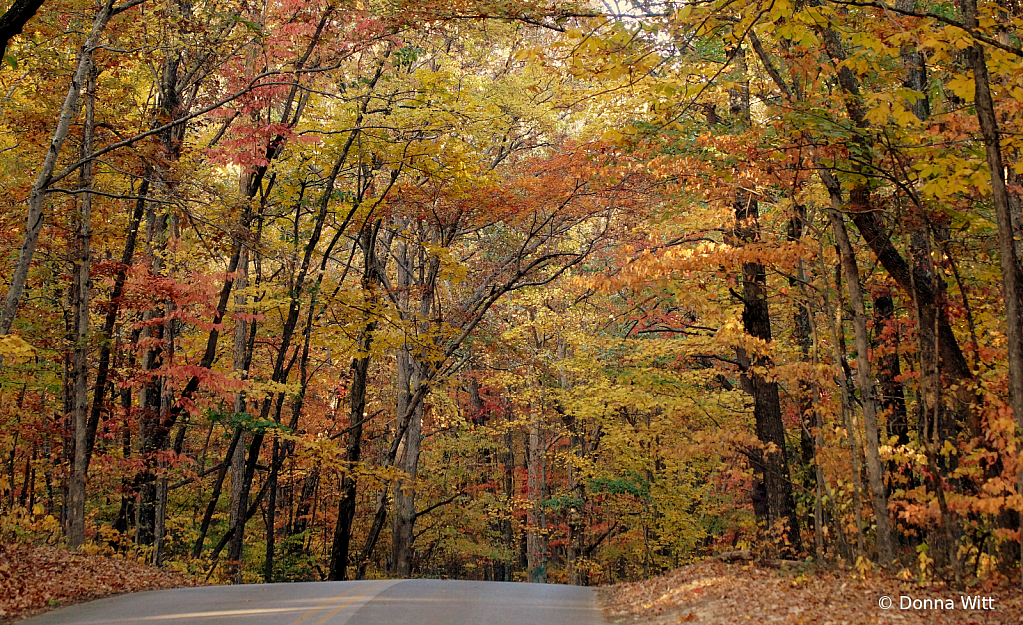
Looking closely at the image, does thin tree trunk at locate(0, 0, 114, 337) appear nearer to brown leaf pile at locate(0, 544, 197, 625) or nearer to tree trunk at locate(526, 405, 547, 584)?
brown leaf pile at locate(0, 544, 197, 625)

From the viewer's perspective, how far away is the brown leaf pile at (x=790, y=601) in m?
6.99

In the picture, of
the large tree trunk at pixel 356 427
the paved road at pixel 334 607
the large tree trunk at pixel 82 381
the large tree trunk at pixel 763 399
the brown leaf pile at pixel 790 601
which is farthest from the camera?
the large tree trunk at pixel 356 427

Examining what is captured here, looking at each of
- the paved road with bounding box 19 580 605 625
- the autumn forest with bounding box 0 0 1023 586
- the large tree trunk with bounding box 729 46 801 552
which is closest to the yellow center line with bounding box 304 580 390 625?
the paved road with bounding box 19 580 605 625

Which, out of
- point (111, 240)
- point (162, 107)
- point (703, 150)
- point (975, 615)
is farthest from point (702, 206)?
point (111, 240)

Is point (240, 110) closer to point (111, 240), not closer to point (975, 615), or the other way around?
point (111, 240)

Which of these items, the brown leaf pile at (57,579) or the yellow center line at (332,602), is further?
the brown leaf pile at (57,579)

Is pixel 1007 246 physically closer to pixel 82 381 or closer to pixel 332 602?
pixel 332 602

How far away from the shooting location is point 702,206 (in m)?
14.9

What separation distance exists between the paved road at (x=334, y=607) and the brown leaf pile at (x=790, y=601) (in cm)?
89

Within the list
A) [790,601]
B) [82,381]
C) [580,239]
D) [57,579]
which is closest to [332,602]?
[57,579]

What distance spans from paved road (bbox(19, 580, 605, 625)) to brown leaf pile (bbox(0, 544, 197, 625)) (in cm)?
38

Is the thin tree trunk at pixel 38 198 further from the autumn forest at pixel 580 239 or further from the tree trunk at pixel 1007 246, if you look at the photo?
the tree trunk at pixel 1007 246

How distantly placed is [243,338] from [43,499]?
8.52 metres

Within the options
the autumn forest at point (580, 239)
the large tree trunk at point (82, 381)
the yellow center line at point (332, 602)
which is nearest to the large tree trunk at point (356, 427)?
the autumn forest at point (580, 239)
